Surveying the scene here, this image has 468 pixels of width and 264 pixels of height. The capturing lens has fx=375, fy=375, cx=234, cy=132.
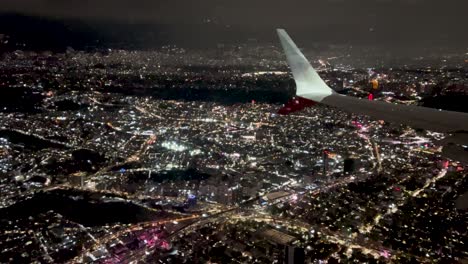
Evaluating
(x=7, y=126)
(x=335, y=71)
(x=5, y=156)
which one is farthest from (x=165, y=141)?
(x=335, y=71)

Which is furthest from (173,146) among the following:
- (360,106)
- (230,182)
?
(360,106)

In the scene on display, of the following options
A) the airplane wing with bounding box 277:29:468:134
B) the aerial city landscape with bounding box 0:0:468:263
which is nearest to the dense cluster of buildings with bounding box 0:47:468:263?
the aerial city landscape with bounding box 0:0:468:263

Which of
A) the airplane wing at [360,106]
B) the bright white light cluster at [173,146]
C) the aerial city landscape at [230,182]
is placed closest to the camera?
the airplane wing at [360,106]

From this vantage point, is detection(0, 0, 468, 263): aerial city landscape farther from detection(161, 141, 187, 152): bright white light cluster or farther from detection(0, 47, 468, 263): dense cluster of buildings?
detection(161, 141, 187, 152): bright white light cluster

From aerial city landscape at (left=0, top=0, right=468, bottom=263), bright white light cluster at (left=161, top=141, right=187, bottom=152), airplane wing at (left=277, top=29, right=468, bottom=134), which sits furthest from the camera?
bright white light cluster at (left=161, top=141, right=187, bottom=152)

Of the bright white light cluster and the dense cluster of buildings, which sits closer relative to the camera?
the dense cluster of buildings

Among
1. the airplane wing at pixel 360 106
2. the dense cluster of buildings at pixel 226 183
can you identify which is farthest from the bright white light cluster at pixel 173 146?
the airplane wing at pixel 360 106

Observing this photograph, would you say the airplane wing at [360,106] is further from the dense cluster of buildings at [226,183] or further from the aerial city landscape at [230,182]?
the dense cluster of buildings at [226,183]
